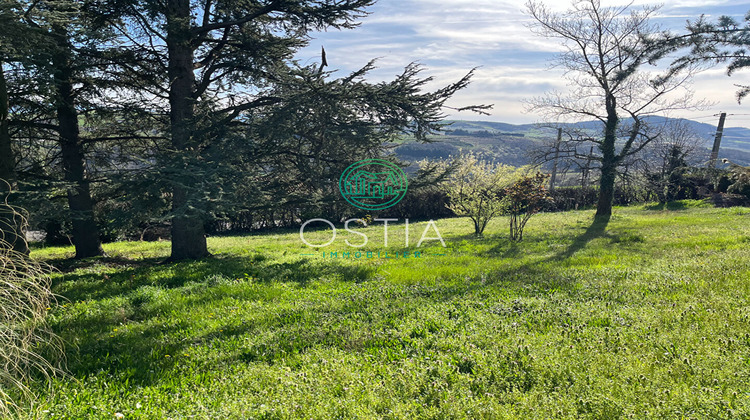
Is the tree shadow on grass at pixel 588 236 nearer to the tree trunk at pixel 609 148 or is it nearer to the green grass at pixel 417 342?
the green grass at pixel 417 342

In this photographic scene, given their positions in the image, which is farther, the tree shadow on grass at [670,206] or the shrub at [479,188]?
the tree shadow on grass at [670,206]

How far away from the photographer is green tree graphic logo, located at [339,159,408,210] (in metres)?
10.4

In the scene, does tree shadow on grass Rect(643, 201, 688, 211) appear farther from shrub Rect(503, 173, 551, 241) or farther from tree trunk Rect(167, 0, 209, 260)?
tree trunk Rect(167, 0, 209, 260)

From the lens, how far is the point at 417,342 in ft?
14.8

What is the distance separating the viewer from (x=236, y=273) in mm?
8484

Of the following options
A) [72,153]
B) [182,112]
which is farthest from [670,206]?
[72,153]

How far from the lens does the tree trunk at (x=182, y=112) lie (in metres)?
8.56

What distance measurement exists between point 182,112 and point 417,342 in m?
9.08

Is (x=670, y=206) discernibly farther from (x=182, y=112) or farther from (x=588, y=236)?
(x=182, y=112)

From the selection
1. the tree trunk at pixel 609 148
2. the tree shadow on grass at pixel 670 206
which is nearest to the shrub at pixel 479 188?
the tree trunk at pixel 609 148

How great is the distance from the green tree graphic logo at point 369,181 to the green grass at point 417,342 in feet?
9.42

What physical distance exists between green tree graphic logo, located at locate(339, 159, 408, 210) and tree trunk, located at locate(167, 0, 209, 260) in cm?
388

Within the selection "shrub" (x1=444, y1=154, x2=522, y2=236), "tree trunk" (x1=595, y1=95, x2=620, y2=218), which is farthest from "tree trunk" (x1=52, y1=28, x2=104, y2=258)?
"tree trunk" (x1=595, y1=95, x2=620, y2=218)

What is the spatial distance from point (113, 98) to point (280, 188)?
5.42 metres
